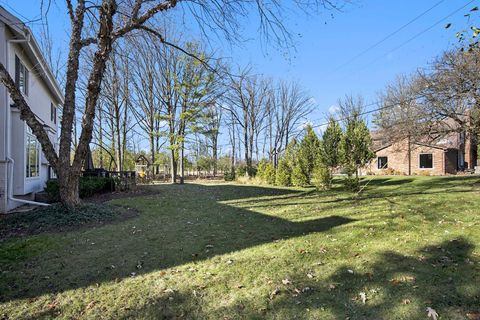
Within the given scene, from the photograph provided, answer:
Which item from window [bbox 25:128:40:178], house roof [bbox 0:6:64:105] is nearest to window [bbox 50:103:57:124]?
house roof [bbox 0:6:64:105]

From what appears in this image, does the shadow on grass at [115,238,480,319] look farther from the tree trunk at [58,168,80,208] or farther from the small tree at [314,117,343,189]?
the small tree at [314,117,343,189]

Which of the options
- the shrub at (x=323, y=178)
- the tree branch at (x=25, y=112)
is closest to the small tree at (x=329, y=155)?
the shrub at (x=323, y=178)

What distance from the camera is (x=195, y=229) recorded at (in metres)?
6.27

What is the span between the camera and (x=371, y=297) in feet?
10.3

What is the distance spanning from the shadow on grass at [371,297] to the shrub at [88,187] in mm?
8619

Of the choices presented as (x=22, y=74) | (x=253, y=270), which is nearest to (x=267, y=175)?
(x=22, y=74)

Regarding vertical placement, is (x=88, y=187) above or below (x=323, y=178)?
below

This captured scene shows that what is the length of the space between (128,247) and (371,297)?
3.63 meters

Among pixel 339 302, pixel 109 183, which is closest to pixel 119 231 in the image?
pixel 339 302

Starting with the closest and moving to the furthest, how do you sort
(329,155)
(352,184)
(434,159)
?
A: (352,184)
(329,155)
(434,159)

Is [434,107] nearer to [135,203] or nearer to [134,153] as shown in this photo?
[135,203]

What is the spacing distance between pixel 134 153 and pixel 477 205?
32.1m

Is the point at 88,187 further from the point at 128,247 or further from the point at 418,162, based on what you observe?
the point at 418,162

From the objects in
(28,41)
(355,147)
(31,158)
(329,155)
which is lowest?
(31,158)
